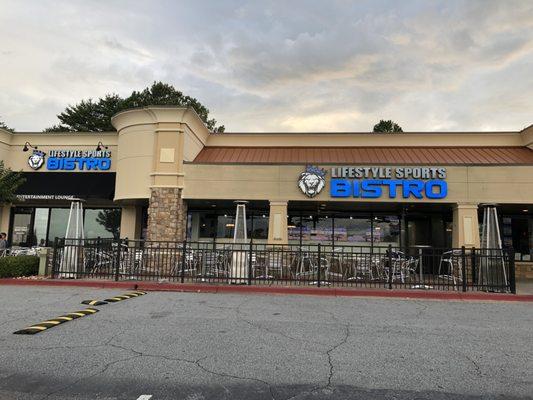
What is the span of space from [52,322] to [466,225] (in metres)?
14.9

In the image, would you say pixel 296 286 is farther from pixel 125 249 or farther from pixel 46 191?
pixel 46 191

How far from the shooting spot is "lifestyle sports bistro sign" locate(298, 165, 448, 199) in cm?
1702

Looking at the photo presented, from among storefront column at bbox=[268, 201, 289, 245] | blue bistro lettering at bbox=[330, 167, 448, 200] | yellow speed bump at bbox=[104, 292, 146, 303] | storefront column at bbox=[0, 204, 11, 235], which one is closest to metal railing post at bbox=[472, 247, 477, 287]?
blue bistro lettering at bbox=[330, 167, 448, 200]

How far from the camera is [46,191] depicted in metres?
20.3

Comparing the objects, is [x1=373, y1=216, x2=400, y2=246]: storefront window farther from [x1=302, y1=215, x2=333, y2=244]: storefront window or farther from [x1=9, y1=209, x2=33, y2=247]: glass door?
[x1=9, y1=209, x2=33, y2=247]: glass door

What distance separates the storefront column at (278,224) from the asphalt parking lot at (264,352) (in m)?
7.37

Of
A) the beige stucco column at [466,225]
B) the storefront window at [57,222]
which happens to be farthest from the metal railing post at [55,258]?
the beige stucco column at [466,225]

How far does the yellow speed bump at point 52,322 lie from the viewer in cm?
693

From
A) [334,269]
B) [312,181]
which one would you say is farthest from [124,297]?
[312,181]

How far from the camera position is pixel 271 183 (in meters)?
17.8

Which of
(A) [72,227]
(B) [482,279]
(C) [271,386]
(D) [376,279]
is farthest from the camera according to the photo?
(A) [72,227]

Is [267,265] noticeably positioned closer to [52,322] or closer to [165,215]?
[165,215]

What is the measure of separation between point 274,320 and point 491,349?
3759 millimetres

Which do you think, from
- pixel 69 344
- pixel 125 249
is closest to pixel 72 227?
pixel 125 249
